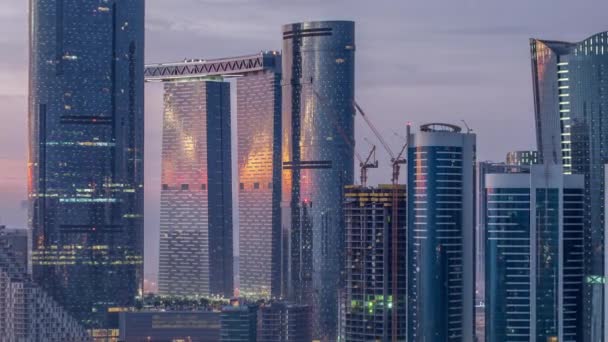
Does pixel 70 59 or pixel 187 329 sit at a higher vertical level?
pixel 70 59

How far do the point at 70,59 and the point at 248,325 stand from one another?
41011mm

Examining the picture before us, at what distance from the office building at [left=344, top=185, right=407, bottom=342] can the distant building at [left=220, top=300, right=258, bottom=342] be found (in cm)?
1796

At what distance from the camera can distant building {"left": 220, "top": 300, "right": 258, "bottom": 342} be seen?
574 feet

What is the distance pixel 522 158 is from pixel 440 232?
2421 cm

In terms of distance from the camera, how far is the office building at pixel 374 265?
153125mm

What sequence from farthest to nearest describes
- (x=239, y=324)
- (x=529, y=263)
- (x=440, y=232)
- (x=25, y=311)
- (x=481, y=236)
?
(x=25, y=311) < (x=239, y=324) < (x=481, y=236) < (x=440, y=232) < (x=529, y=263)

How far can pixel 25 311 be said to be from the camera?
17775 centimetres

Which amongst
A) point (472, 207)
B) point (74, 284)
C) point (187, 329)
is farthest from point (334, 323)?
point (472, 207)

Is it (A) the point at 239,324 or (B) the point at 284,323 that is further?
(B) the point at 284,323

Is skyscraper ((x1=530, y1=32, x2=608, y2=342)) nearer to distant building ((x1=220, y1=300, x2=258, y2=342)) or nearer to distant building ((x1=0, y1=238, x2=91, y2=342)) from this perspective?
distant building ((x1=220, y1=300, x2=258, y2=342))

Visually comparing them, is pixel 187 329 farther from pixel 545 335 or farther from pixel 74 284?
pixel 545 335

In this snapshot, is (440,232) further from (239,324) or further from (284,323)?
(284,323)

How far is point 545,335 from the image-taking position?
473 feet

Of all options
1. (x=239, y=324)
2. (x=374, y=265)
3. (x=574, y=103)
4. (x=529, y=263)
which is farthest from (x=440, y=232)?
(x=239, y=324)
